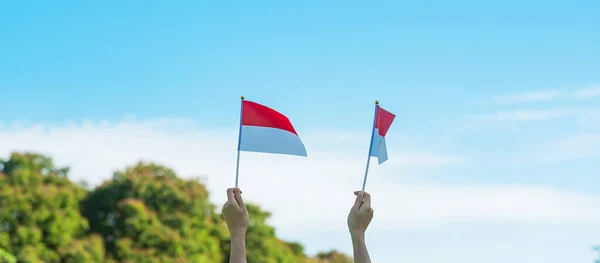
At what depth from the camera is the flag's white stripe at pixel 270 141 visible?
575 centimetres

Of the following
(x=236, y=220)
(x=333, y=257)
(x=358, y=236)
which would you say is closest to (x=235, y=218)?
(x=236, y=220)

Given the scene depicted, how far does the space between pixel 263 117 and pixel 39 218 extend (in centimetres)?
2481

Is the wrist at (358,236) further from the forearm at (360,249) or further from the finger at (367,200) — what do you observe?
the finger at (367,200)

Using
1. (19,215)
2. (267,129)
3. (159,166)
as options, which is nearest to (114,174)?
(159,166)

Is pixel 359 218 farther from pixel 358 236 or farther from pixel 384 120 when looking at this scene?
pixel 384 120

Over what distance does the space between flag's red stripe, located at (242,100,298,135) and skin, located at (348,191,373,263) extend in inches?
55.1

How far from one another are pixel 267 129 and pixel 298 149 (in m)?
0.25

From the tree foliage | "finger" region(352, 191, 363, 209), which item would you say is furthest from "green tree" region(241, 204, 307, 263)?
"finger" region(352, 191, 363, 209)

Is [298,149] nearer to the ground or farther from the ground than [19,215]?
nearer to the ground

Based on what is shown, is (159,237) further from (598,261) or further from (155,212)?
(598,261)

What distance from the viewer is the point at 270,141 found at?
5.82 meters

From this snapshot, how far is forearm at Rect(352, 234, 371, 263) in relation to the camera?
429 cm

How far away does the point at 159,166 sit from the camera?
31531mm

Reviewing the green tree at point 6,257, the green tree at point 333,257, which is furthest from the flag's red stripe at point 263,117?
the green tree at point 333,257
